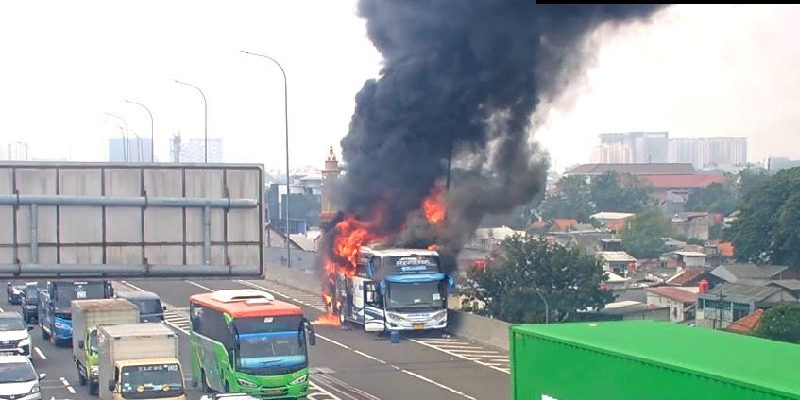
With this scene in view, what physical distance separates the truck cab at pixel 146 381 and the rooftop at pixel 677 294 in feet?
113

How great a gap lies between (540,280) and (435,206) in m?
5.40

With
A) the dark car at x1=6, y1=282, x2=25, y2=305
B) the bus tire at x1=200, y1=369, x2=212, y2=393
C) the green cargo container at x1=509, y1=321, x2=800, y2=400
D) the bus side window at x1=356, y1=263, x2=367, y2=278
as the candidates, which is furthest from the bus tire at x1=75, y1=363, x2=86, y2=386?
the dark car at x1=6, y1=282, x2=25, y2=305

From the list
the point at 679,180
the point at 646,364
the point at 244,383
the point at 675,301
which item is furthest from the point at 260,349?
the point at 679,180

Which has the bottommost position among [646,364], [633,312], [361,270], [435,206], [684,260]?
[633,312]

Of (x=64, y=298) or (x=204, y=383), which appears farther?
(x=64, y=298)

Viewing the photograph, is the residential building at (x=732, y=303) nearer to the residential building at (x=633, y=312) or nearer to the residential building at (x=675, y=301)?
the residential building at (x=675, y=301)

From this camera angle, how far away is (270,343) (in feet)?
86.2

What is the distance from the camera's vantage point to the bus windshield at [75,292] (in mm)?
36875

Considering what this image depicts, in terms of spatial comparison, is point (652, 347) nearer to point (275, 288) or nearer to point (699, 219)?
point (275, 288)

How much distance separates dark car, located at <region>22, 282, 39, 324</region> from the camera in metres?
44.2

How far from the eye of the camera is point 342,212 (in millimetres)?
49062

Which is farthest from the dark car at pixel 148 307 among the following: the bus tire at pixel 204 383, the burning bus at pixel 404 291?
the bus tire at pixel 204 383

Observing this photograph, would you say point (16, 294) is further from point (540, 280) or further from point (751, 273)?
point (751, 273)

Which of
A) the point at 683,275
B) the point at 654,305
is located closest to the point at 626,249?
the point at 683,275
